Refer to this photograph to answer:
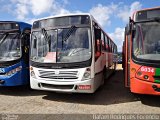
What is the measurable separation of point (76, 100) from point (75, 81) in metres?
1.03

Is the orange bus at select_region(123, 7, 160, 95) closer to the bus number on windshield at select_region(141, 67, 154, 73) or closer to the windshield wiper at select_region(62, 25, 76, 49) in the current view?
the bus number on windshield at select_region(141, 67, 154, 73)

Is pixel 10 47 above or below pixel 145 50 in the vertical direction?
above

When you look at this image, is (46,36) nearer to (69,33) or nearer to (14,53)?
(69,33)

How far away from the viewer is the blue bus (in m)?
9.05

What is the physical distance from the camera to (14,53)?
9320 millimetres

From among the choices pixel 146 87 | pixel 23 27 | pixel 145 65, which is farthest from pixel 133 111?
pixel 23 27

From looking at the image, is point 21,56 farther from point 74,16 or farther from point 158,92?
point 158,92

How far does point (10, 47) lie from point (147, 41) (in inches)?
212

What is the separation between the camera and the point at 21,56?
929 centimetres

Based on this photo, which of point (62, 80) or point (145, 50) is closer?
point (145, 50)

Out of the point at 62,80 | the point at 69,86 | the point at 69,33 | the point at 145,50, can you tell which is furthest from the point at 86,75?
the point at 145,50

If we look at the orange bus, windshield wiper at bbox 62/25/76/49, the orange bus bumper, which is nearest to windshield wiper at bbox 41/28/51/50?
windshield wiper at bbox 62/25/76/49

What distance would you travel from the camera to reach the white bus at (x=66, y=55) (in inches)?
299

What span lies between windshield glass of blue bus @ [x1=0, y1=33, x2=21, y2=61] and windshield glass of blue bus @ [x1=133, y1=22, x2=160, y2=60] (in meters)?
4.72
